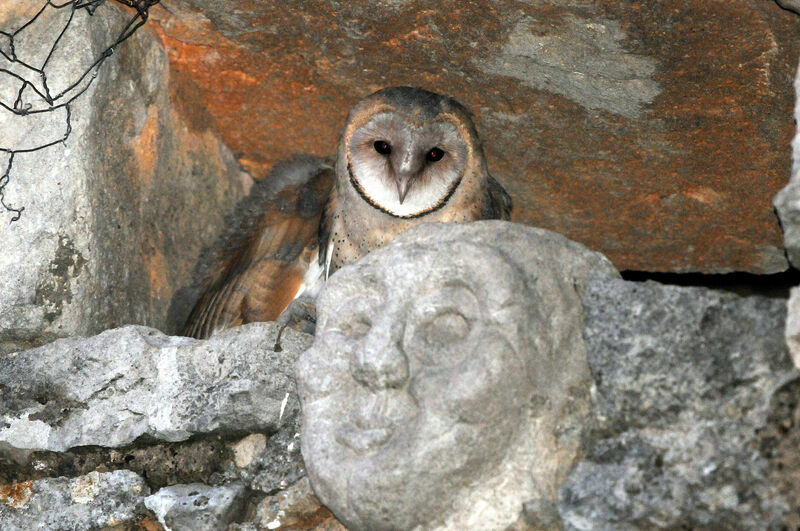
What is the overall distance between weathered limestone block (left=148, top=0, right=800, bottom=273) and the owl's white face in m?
0.13

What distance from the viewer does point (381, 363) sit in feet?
6.15

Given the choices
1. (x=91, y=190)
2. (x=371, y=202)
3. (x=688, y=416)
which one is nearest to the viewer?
(x=688, y=416)

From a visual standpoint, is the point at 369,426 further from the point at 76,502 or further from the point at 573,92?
the point at 573,92

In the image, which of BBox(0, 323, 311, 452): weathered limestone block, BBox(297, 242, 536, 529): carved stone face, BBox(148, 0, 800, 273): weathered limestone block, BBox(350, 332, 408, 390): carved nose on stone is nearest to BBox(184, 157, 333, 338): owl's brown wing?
BBox(148, 0, 800, 273): weathered limestone block

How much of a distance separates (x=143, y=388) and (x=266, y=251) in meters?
0.82

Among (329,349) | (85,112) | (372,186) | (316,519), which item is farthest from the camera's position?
(372,186)

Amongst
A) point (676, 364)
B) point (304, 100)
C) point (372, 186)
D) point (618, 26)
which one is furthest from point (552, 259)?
point (304, 100)

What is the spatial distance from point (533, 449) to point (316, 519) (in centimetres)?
56

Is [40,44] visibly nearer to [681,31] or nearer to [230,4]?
[230,4]

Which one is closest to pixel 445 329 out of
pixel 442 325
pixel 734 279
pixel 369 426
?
pixel 442 325

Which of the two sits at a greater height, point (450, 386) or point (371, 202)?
point (450, 386)

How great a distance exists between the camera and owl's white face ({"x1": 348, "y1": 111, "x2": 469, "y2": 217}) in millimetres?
2850

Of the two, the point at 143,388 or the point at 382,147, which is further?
the point at 382,147

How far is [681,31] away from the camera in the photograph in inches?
89.8
